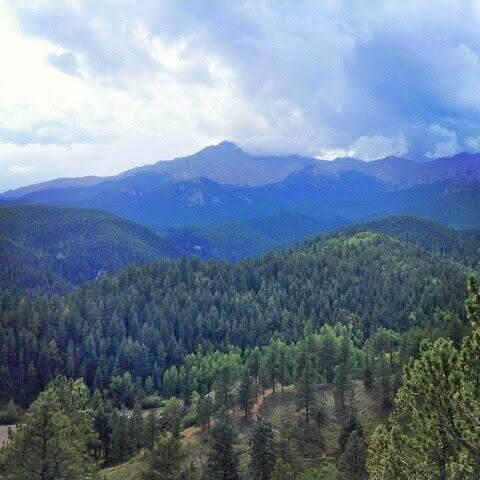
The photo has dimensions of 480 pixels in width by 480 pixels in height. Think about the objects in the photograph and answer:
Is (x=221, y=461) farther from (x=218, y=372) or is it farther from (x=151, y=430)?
(x=218, y=372)

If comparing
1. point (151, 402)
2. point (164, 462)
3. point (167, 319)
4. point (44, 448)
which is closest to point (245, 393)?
point (164, 462)

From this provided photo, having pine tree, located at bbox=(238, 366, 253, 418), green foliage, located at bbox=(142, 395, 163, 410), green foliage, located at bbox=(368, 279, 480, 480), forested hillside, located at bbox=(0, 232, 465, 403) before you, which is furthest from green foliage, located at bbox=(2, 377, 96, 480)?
forested hillside, located at bbox=(0, 232, 465, 403)

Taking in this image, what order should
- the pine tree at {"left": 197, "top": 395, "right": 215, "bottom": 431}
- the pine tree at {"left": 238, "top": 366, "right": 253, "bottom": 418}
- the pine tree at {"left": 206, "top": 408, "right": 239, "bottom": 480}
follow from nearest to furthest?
the pine tree at {"left": 206, "top": 408, "right": 239, "bottom": 480}
the pine tree at {"left": 197, "top": 395, "right": 215, "bottom": 431}
the pine tree at {"left": 238, "top": 366, "right": 253, "bottom": 418}

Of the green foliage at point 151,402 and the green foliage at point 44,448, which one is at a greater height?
the green foliage at point 44,448

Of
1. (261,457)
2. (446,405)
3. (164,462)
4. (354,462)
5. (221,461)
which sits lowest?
(354,462)

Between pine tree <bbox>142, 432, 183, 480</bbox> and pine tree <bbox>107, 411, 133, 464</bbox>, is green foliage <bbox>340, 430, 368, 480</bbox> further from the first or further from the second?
pine tree <bbox>107, 411, 133, 464</bbox>

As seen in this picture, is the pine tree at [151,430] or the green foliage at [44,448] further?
the pine tree at [151,430]

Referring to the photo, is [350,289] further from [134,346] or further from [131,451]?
[131,451]

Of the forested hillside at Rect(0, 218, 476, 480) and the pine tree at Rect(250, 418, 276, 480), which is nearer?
the forested hillside at Rect(0, 218, 476, 480)

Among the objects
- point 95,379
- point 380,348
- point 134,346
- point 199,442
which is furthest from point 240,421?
point 134,346

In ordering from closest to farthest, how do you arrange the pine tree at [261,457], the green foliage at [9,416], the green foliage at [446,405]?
the green foliage at [446,405] → the pine tree at [261,457] → the green foliage at [9,416]

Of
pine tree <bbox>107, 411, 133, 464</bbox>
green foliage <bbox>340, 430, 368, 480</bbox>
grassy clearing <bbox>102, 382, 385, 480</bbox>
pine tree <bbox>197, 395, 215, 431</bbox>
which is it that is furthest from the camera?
pine tree <bbox>197, 395, 215, 431</bbox>

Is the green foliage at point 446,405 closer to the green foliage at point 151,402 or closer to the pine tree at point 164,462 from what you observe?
the pine tree at point 164,462

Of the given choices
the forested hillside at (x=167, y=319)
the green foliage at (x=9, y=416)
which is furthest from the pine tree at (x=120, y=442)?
the forested hillside at (x=167, y=319)
